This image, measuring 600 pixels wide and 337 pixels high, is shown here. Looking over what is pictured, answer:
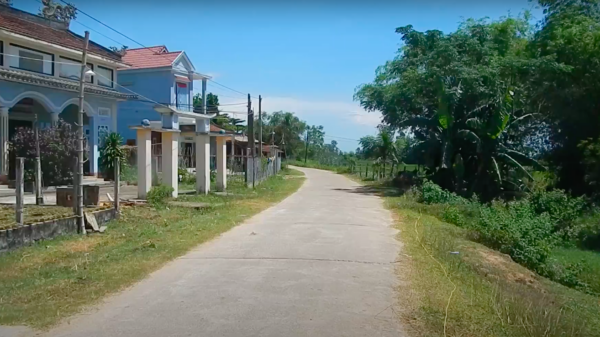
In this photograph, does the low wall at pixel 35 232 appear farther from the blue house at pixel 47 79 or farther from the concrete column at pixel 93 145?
the concrete column at pixel 93 145

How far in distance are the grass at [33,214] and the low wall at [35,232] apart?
8.5 inches

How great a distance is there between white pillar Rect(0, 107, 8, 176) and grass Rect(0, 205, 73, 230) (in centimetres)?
873

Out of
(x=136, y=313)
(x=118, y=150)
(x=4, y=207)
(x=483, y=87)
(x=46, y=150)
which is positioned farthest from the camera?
(x=483, y=87)

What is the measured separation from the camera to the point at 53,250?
1047 centimetres

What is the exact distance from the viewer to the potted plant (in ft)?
84.8

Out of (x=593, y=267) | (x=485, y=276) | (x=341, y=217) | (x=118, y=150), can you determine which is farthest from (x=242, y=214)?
(x=118, y=150)

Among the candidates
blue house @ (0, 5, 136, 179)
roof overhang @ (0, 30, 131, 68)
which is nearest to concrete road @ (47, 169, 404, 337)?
blue house @ (0, 5, 136, 179)

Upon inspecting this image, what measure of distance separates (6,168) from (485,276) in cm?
1934

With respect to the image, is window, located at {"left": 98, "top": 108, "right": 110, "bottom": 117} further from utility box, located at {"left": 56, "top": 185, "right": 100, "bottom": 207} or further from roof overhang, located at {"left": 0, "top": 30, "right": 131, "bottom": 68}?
utility box, located at {"left": 56, "top": 185, "right": 100, "bottom": 207}

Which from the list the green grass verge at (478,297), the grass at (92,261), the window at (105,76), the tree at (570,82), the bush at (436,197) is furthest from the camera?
the window at (105,76)

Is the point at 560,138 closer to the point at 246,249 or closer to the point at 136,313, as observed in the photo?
the point at 246,249

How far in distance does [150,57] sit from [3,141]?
1681cm

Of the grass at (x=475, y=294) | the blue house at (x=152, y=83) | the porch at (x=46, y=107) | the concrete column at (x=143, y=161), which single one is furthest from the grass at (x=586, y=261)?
the blue house at (x=152, y=83)

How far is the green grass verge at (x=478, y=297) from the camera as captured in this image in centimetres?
605
